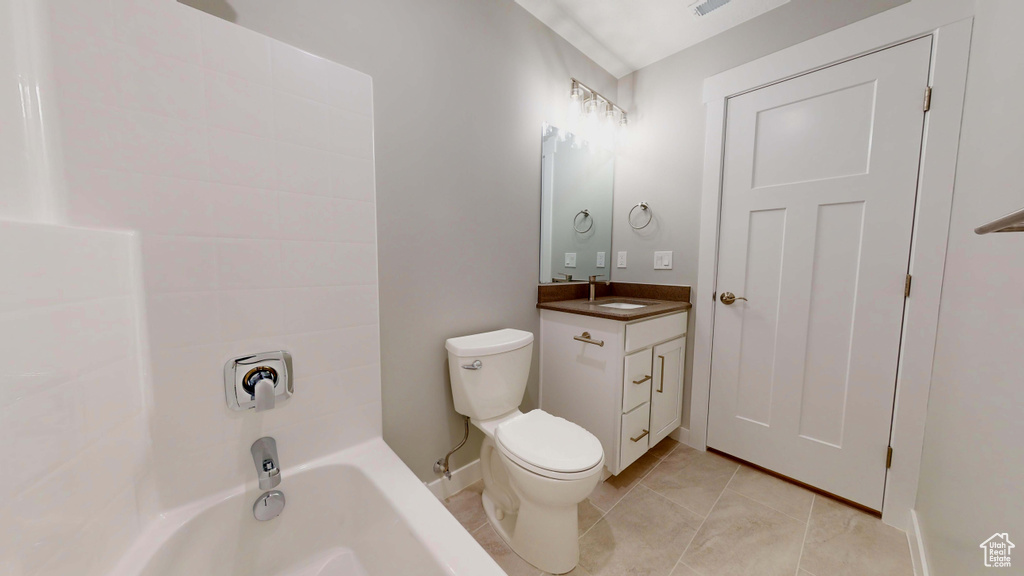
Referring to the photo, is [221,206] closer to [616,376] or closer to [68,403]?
[68,403]

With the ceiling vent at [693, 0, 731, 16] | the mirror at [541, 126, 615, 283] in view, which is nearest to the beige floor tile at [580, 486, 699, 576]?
the mirror at [541, 126, 615, 283]

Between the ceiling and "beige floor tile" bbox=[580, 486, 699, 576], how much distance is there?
2338 mm

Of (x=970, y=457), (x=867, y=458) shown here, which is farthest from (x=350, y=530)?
(x=867, y=458)

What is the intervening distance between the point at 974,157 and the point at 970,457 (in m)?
0.89

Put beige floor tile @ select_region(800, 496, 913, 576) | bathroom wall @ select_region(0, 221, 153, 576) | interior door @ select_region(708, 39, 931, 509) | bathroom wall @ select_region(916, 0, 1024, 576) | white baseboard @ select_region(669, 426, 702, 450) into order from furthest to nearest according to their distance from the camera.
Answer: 1. white baseboard @ select_region(669, 426, 702, 450)
2. interior door @ select_region(708, 39, 931, 509)
3. beige floor tile @ select_region(800, 496, 913, 576)
4. bathroom wall @ select_region(916, 0, 1024, 576)
5. bathroom wall @ select_region(0, 221, 153, 576)

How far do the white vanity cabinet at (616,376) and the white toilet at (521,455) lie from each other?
0.30 metres

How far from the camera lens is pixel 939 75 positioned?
45.8 inches

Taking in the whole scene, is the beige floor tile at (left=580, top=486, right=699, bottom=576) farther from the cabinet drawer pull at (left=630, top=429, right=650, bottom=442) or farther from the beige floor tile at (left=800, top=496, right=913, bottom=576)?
the beige floor tile at (left=800, top=496, right=913, bottom=576)

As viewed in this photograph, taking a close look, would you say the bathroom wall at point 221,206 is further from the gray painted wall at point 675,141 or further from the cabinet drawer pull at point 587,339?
the gray painted wall at point 675,141

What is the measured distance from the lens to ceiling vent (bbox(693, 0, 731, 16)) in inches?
58.9

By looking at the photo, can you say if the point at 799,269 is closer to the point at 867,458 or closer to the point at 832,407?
the point at 832,407

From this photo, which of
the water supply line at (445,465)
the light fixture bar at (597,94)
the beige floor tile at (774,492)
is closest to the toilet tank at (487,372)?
the water supply line at (445,465)

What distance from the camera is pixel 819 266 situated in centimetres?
143

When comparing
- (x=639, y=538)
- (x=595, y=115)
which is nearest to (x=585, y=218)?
(x=595, y=115)
